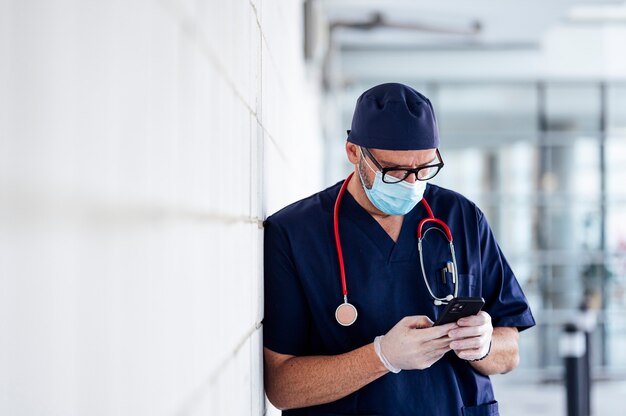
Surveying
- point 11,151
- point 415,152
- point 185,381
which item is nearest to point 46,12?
point 11,151

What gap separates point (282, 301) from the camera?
5.66 ft

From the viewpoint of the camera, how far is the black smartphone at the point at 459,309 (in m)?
1.52

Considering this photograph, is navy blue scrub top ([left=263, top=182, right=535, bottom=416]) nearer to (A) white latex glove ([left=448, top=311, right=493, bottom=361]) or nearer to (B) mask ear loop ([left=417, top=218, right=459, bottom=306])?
(B) mask ear loop ([left=417, top=218, right=459, bottom=306])

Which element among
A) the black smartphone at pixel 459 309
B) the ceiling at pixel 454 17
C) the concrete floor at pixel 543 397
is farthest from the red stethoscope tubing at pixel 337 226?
the concrete floor at pixel 543 397

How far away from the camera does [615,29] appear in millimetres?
8156

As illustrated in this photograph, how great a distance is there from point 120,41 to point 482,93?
8.08 metres

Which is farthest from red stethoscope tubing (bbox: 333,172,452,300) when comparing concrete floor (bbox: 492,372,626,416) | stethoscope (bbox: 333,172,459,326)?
concrete floor (bbox: 492,372,626,416)

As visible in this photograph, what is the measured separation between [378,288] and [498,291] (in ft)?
0.97

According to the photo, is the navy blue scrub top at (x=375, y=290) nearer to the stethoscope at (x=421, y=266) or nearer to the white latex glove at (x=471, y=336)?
the stethoscope at (x=421, y=266)

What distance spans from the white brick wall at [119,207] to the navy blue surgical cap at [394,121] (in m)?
0.50

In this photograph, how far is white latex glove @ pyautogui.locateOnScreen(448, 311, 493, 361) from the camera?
5.22 ft

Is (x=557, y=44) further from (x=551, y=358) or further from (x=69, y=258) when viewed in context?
(x=69, y=258)

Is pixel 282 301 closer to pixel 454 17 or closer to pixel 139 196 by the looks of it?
pixel 139 196

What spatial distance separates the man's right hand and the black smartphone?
1cm
